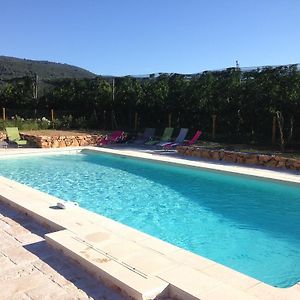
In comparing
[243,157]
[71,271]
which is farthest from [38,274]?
[243,157]

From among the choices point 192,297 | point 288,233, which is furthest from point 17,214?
point 288,233

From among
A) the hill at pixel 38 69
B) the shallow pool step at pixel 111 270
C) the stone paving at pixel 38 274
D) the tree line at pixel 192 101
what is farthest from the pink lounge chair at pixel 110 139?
the hill at pixel 38 69

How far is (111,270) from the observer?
3.48m

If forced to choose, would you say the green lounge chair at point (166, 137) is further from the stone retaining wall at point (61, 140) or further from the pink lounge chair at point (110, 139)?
the stone retaining wall at point (61, 140)

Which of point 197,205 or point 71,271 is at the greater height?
point 71,271

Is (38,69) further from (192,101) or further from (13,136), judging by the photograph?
(192,101)

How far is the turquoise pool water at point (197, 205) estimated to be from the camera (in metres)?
5.34

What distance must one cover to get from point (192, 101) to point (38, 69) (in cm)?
2324

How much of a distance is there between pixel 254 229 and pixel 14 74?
29.9m

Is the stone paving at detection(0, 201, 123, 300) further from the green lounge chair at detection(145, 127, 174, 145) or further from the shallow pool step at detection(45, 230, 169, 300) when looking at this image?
the green lounge chair at detection(145, 127, 174, 145)

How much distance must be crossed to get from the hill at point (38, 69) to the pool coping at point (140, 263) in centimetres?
2832

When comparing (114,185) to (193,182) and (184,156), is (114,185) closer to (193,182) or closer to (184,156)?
(193,182)

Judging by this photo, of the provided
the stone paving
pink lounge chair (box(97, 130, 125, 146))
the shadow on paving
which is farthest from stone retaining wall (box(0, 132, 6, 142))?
the shadow on paving

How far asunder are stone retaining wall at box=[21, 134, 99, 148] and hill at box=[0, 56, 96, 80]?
1705 centimetres
